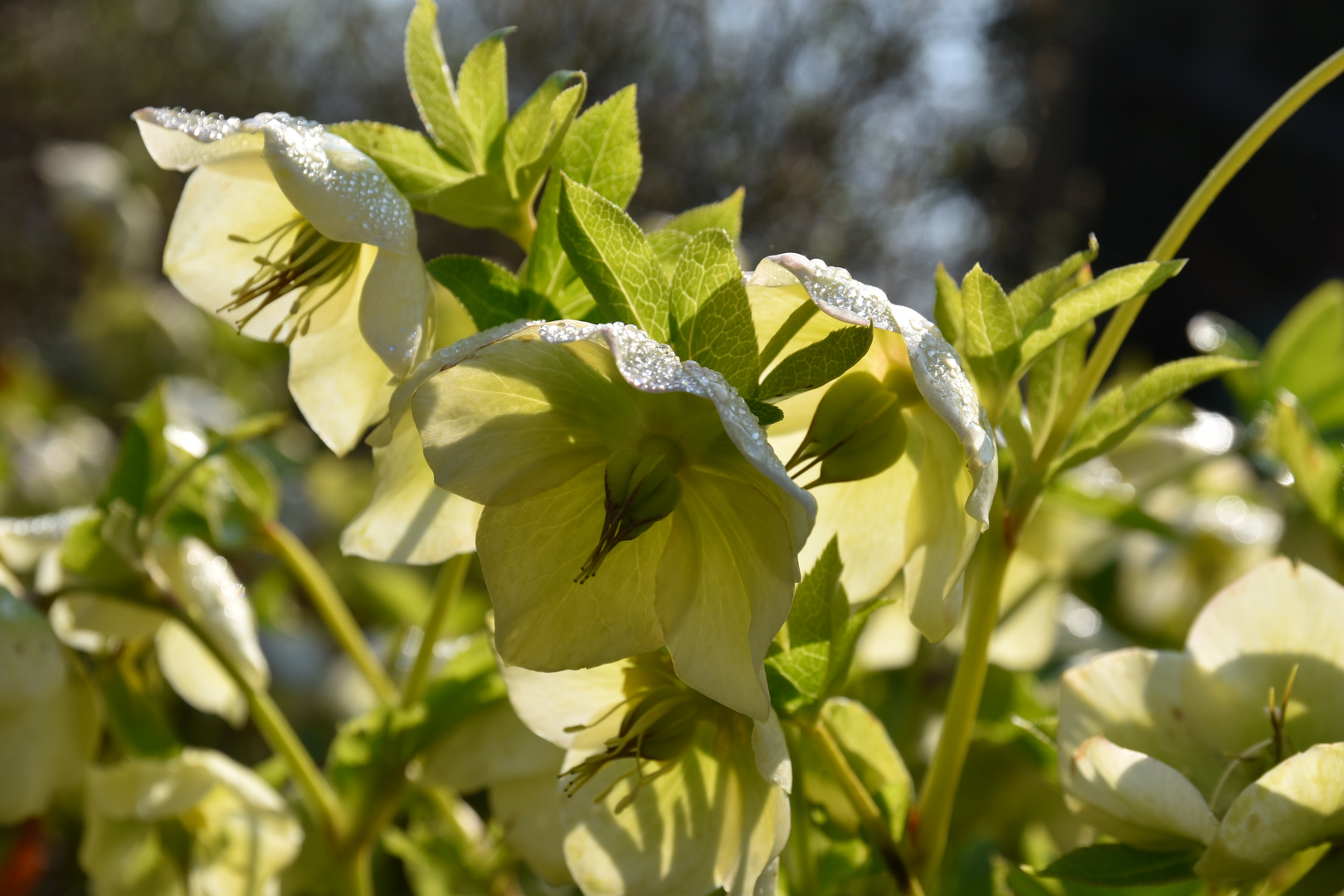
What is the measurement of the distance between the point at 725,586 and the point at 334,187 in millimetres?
A: 168

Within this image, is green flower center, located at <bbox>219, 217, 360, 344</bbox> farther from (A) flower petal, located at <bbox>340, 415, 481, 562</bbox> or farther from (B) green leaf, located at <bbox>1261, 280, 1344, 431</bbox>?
(B) green leaf, located at <bbox>1261, 280, 1344, 431</bbox>

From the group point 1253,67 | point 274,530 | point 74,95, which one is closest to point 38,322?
point 74,95

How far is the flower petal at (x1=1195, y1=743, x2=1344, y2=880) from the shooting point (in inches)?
13.5

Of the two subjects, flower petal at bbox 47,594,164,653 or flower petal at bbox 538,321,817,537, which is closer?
flower petal at bbox 538,321,817,537

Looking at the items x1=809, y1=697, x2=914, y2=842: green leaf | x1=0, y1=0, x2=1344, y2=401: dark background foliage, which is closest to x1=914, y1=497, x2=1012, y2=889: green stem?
x1=809, y1=697, x2=914, y2=842: green leaf

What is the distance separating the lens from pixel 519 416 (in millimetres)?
338

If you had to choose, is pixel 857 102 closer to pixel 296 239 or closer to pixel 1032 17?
pixel 1032 17

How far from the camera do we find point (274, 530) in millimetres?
592

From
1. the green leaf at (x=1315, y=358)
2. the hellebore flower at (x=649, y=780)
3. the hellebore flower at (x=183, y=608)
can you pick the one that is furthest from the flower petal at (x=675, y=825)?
the green leaf at (x=1315, y=358)

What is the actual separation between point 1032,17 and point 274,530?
3.43 meters

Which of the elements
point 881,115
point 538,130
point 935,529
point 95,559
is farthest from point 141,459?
point 881,115

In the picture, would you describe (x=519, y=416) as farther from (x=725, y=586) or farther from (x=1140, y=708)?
(x=1140, y=708)

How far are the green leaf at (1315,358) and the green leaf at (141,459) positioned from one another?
0.64 metres

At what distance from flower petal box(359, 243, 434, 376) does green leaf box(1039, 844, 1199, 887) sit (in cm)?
28
